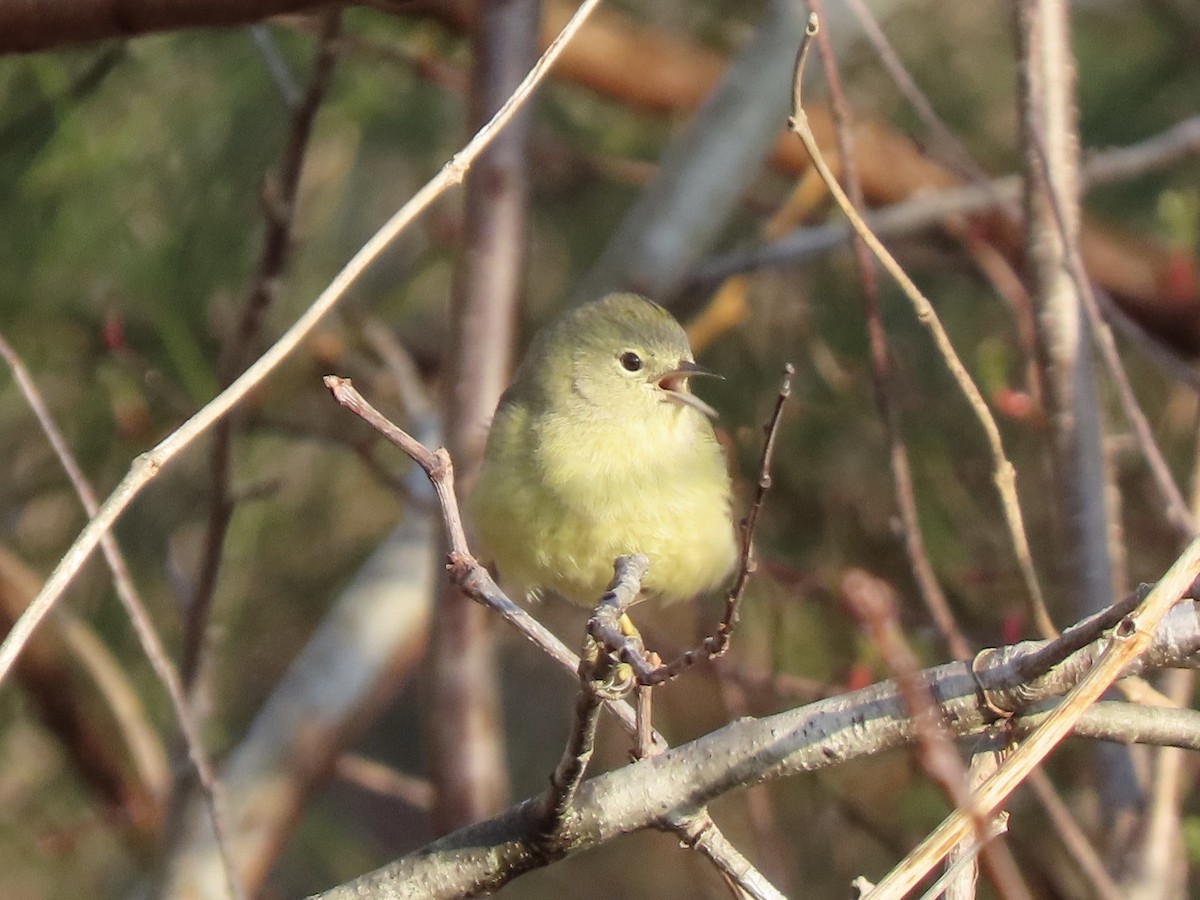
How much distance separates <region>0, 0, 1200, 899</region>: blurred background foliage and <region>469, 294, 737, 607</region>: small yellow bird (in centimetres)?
88

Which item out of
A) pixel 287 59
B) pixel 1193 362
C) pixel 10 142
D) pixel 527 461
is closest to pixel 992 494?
pixel 1193 362

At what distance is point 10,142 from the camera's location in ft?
12.9

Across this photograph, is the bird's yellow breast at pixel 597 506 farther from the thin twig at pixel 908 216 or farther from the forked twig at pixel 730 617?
the forked twig at pixel 730 617

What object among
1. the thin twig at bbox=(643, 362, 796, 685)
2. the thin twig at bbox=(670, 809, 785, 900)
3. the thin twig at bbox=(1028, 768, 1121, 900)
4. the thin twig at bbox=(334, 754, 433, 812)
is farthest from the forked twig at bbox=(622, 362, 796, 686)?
the thin twig at bbox=(334, 754, 433, 812)

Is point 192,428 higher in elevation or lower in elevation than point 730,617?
higher

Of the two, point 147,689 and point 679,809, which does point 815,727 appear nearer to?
point 679,809

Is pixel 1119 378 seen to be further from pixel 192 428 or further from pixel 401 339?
pixel 401 339

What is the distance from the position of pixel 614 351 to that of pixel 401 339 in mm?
2240

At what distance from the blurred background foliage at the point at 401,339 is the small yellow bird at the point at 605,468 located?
2.87 feet

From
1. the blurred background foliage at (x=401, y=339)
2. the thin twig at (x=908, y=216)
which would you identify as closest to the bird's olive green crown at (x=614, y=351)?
the thin twig at (x=908, y=216)

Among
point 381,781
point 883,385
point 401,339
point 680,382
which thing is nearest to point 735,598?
point 883,385

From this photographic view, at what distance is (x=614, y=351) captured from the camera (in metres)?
3.18

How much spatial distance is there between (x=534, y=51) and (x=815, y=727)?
2.30 meters

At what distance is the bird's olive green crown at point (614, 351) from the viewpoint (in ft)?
10.3
